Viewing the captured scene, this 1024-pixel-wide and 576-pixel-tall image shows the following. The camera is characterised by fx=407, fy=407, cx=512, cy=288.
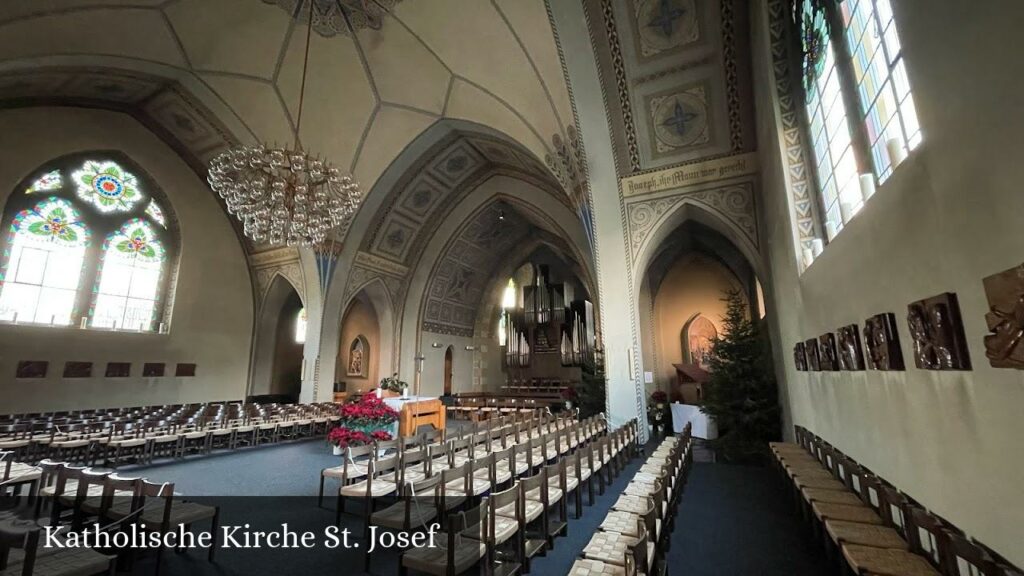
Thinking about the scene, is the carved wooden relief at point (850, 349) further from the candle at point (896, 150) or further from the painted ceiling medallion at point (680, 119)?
the painted ceiling medallion at point (680, 119)

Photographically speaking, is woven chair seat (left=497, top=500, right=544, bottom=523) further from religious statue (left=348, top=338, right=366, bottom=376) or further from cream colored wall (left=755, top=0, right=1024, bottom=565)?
religious statue (left=348, top=338, right=366, bottom=376)

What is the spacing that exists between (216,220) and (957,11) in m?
16.0

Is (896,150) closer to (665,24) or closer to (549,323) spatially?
(665,24)

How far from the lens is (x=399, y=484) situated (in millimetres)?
3578

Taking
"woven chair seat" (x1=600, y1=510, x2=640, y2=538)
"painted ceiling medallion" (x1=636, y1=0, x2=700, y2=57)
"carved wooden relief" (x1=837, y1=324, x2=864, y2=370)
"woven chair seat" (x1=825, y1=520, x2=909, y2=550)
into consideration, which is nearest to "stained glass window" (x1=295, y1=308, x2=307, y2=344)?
"painted ceiling medallion" (x1=636, y1=0, x2=700, y2=57)

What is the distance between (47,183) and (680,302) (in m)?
16.8

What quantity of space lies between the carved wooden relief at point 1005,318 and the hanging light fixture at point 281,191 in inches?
261

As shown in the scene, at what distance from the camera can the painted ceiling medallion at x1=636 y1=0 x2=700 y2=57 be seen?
613 cm

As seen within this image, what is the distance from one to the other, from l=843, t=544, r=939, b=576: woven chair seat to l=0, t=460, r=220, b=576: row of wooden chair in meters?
3.95

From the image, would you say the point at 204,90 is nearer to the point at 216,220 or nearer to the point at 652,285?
the point at 216,220

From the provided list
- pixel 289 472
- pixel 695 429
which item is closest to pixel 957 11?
pixel 289 472

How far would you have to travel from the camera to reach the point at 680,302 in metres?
12.1

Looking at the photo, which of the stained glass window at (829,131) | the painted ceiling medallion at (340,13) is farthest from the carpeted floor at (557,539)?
the painted ceiling medallion at (340,13)

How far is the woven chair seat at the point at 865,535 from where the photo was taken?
2.29 meters
